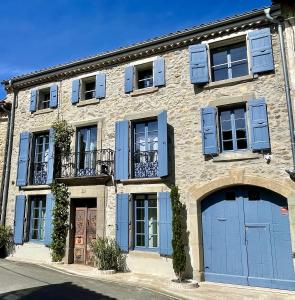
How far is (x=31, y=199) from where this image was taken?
1181cm

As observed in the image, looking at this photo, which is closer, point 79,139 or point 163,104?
point 163,104

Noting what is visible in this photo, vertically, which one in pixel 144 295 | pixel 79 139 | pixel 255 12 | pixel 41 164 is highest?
pixel 255 12

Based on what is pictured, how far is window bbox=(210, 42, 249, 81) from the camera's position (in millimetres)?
9156

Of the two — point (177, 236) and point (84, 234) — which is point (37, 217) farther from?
point (177, 236)

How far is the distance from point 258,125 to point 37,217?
27.9 ft

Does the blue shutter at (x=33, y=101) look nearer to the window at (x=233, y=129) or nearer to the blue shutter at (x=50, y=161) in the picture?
the blue shutter at (x=50, y=161)

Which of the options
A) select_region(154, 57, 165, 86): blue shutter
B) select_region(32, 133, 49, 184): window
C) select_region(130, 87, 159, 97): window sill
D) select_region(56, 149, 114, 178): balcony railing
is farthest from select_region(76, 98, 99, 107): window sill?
select_region(154, 57, 165, 86): blue shutter

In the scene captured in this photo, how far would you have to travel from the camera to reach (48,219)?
35.6 feet

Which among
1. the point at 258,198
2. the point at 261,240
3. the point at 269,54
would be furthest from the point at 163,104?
the point at 261,240

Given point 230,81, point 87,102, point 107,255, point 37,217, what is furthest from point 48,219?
point 230,81

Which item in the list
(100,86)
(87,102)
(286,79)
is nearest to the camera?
(286,79)

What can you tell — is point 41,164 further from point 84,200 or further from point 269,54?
point 269,54

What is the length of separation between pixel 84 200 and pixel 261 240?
19.6 ft

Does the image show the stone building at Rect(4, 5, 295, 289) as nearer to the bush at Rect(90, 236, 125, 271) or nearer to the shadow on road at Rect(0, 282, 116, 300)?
the bush at Rect(90, 236, 125, 271)
